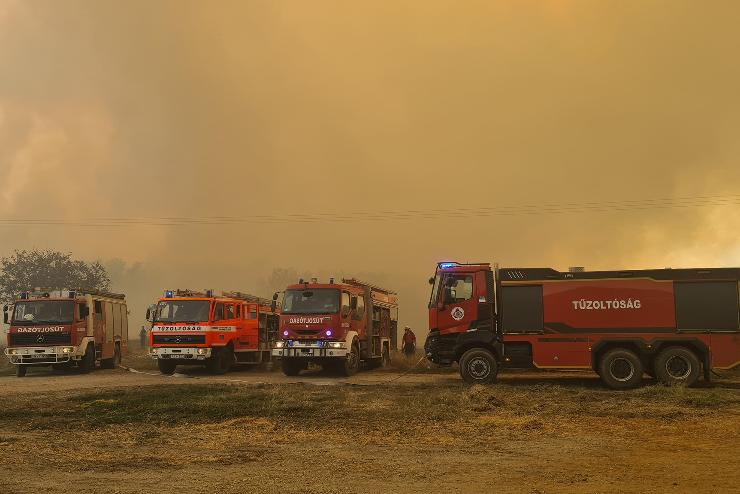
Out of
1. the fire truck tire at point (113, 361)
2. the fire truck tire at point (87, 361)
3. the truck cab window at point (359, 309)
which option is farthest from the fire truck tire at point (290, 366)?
the fire truck tire at point (113, 361)

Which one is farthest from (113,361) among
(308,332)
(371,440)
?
(371,440)

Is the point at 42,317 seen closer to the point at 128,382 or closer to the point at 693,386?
the point at 128,382

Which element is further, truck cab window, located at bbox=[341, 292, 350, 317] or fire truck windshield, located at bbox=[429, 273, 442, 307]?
truck cab window, located at bbox=[341, 292, 350, 317]

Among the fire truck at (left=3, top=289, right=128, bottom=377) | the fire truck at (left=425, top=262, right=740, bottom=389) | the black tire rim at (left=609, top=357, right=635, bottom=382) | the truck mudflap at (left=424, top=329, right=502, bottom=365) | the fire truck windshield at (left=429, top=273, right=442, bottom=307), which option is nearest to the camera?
the fire truck at (left=425, top=262, right=740, bottom=389)

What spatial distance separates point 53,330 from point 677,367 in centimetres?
2143

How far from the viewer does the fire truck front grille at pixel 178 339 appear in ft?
76.4

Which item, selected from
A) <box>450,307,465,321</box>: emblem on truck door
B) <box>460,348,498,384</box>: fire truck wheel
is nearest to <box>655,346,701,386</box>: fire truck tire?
<box>460,348,498,384</box>: fire truck wheel

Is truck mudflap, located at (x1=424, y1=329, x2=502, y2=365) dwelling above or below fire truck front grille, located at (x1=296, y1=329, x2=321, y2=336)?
below

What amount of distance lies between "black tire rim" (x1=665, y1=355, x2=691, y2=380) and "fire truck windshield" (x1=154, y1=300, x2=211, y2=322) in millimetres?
15200

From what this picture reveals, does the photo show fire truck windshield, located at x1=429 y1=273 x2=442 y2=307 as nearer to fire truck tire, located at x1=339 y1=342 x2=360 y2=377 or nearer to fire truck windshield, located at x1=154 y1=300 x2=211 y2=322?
fire truck tire, located at x1=339 y1=342 x2=360 y2=377

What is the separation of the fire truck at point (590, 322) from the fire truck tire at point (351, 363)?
436cm

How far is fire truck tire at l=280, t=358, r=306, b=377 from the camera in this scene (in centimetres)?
2261

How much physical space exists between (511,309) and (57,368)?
18.5m

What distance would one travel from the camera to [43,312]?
2475 cm
